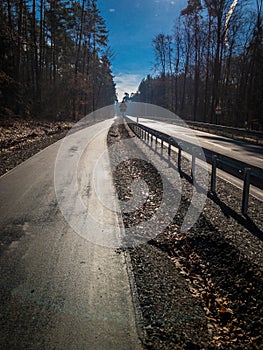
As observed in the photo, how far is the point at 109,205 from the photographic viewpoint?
22.2 feet

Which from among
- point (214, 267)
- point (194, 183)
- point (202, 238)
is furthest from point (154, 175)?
point (214, 267)

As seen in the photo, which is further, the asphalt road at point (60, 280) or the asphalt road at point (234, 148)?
the asphalt road at point (234, 148)

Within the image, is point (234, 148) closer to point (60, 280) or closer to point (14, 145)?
point (14, 145)

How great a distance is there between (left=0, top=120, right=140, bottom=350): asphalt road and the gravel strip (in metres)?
0.29

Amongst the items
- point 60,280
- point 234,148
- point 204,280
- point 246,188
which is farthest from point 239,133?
point 60,280

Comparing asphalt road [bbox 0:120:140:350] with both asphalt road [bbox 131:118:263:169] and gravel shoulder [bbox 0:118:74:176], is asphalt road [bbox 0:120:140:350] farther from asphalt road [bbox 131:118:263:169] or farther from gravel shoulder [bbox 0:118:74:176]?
asphalt road [bbox 131:118:263:169]

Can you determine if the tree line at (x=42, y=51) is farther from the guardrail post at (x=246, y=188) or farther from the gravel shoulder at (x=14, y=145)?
the guardrail post at (x=246, y=188)

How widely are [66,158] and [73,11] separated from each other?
34.5 meters

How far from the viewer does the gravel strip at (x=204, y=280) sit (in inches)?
109

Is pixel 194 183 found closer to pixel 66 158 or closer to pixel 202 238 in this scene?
pixel 202 238

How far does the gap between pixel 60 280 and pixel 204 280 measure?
6.22 ft

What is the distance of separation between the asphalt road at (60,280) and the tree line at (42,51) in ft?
69.6

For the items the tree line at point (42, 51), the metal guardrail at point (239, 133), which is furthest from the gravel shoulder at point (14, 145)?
the metal guardrail at point (239, 133)

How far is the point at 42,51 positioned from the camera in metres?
37.0
